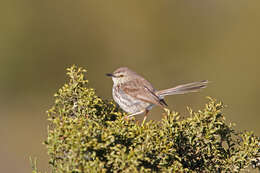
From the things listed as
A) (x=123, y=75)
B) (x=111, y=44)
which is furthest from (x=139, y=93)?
(x=111, y=44)

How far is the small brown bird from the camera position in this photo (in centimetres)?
614

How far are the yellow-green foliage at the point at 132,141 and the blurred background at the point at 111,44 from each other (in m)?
10.0

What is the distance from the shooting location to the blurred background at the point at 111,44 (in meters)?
14.6

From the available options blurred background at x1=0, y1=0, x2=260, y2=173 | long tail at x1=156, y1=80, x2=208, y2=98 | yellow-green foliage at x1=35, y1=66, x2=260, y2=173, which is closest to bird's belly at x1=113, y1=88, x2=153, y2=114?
long tail at x1=156, y1=80, x2=208, y2=98

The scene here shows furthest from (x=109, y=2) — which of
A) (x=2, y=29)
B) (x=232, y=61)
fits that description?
(x=232, y=61)

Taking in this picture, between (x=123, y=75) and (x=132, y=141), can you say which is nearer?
(x=132, y=141)

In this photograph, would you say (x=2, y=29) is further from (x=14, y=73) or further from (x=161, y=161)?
(x=161, y=161)

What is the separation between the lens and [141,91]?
6.66m

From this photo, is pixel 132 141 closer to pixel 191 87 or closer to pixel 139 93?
pixel 191 87

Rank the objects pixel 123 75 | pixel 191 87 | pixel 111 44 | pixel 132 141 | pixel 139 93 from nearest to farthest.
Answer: pixel 132 141
pixel 191 87
pixel 139 93
pixel 123 75
pixel 111 44

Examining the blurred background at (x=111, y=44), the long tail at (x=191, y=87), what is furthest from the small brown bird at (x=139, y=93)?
the blurred background at (x=111, y=44)

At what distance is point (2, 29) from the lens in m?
15.1

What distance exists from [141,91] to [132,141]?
2944 millimetres

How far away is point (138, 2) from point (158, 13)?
0.88 meters
